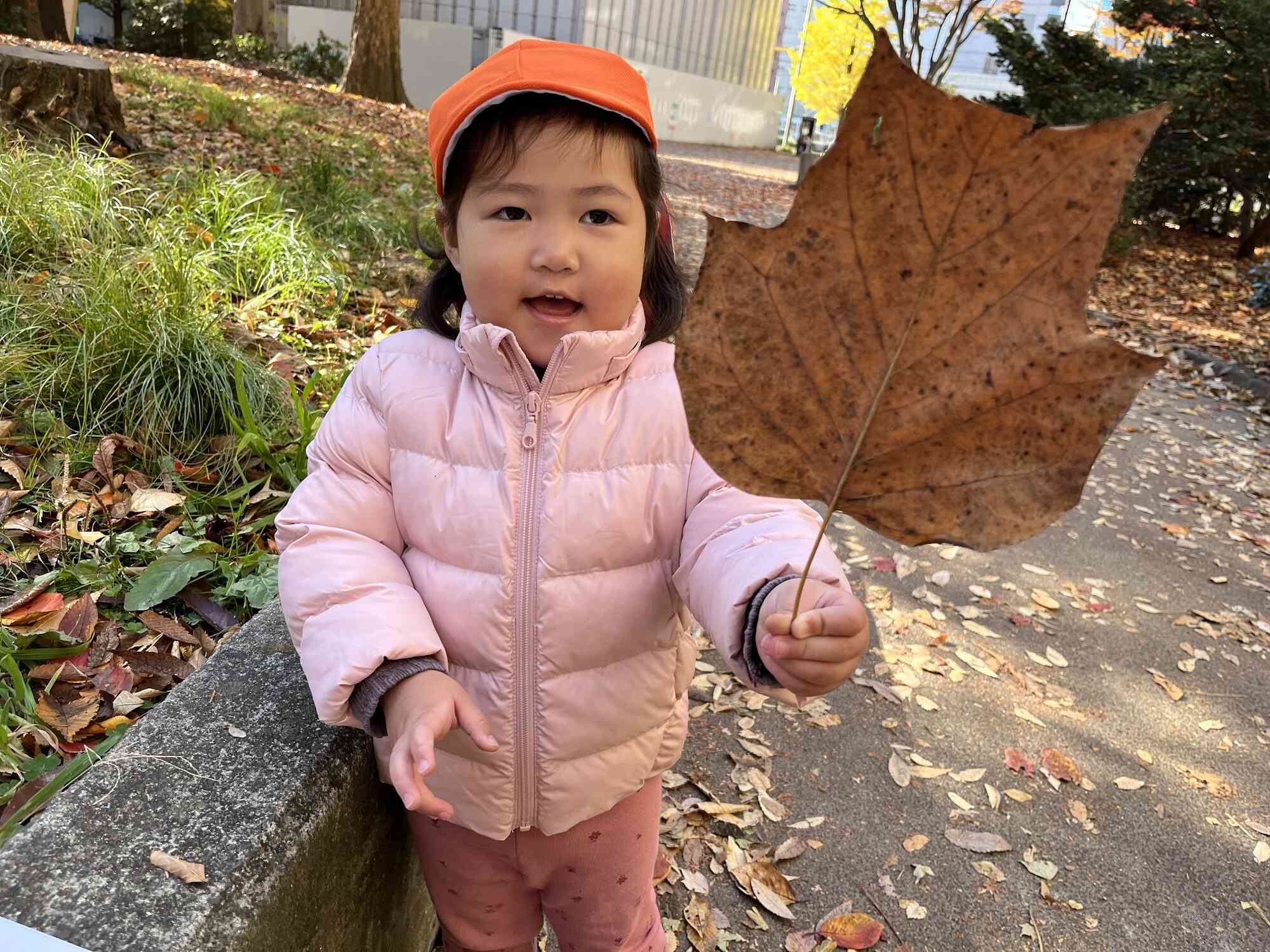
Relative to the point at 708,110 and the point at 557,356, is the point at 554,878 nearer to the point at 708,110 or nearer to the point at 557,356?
the point at 557,356

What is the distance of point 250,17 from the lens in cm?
1590

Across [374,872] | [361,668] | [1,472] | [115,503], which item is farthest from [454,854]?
[1,472]

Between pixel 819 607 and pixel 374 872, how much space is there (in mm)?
973

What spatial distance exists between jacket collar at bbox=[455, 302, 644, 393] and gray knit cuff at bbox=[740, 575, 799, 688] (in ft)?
1.44

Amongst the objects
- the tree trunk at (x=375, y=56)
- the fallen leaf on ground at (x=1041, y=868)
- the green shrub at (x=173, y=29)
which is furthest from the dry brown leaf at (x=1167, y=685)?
the green shrub at (x=173, y=29)

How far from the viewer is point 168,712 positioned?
1343mm

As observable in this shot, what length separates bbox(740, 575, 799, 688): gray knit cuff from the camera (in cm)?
108

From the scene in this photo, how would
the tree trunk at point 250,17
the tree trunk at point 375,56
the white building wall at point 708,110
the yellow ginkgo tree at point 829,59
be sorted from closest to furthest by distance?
the tree trunk at point 375,56
the tree trunk at point 250,17
the yellow ginkgo tree at point 829,59
the white building wall at point 708,110

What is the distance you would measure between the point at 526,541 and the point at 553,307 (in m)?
0.35

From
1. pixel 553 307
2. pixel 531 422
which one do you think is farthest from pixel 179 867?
pixel 553 307

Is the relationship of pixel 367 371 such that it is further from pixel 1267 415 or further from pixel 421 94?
pixel 421 94

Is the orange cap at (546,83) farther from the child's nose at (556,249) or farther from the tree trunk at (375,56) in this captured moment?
the tree trunk at (375,56)

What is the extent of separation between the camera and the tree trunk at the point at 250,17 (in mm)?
15828

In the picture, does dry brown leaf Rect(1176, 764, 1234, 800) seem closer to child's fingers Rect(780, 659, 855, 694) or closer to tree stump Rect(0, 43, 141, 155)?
child's fingers Rect(780, 659, 855, 694)
